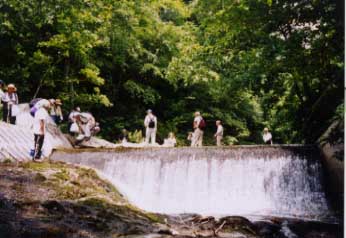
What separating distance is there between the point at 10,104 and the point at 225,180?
18.7ft

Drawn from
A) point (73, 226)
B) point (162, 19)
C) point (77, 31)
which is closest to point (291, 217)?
point (73, 226)

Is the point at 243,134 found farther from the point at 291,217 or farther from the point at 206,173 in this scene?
the point at 291,217

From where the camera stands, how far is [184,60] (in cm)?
1362

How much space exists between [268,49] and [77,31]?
1048 cm

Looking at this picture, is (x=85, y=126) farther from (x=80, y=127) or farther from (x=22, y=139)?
(x=22, y=139)

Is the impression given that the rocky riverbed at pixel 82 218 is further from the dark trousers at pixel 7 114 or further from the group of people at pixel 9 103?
the dark trousers at pixel 7 114

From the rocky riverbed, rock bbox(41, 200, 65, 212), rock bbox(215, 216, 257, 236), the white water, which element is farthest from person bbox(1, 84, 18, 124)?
rock bbox(215, 216, 257, 236)

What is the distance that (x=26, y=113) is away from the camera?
44.0 ft

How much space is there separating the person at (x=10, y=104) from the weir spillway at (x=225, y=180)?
2875mm

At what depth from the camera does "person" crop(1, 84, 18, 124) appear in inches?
438

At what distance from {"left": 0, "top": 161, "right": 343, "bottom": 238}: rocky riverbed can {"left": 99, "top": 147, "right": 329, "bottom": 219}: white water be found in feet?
5.09

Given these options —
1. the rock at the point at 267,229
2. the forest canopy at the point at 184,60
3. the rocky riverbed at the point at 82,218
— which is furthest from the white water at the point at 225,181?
the rock at the point at 267,229

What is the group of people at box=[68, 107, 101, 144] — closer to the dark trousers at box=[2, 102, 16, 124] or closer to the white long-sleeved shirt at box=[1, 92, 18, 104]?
the dark trousers at box=[2, 102, 16, 124]

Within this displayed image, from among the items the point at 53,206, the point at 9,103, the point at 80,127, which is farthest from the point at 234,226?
the point at 80,127
